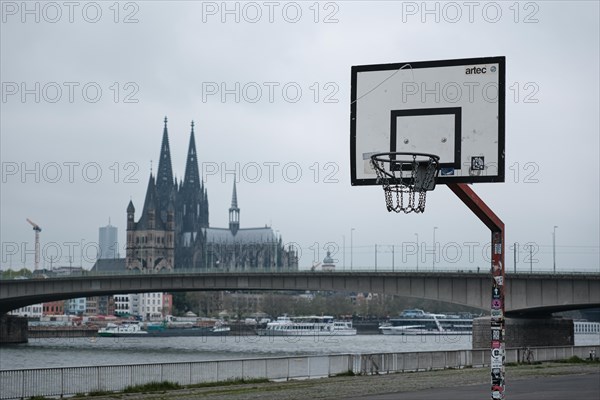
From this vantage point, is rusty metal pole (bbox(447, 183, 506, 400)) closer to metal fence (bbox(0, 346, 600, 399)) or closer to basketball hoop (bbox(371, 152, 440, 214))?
basketball hoop (bbox(371, 152, 440, 214))

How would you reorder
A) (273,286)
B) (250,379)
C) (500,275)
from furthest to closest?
(273,286) < (250,379) < (500,275)

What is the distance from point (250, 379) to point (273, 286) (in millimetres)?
58274

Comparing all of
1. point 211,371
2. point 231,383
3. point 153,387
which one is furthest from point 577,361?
point 153,387

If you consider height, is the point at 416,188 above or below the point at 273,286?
above

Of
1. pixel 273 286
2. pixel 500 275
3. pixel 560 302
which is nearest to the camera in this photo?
pixel 500 275

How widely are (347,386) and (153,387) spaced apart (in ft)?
22.7

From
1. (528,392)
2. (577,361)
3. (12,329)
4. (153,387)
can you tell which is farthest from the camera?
(12,329)

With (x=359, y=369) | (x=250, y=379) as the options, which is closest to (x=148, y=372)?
(x=250, y=379)

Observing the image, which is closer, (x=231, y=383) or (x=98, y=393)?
(x=98, y=393)

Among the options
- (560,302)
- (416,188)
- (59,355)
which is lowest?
(59,355)

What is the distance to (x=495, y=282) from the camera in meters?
18.7

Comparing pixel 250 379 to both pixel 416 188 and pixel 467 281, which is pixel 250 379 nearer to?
pixel 416 188

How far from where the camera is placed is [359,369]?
42.5 metres

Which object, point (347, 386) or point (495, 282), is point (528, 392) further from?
point (495, 282)
